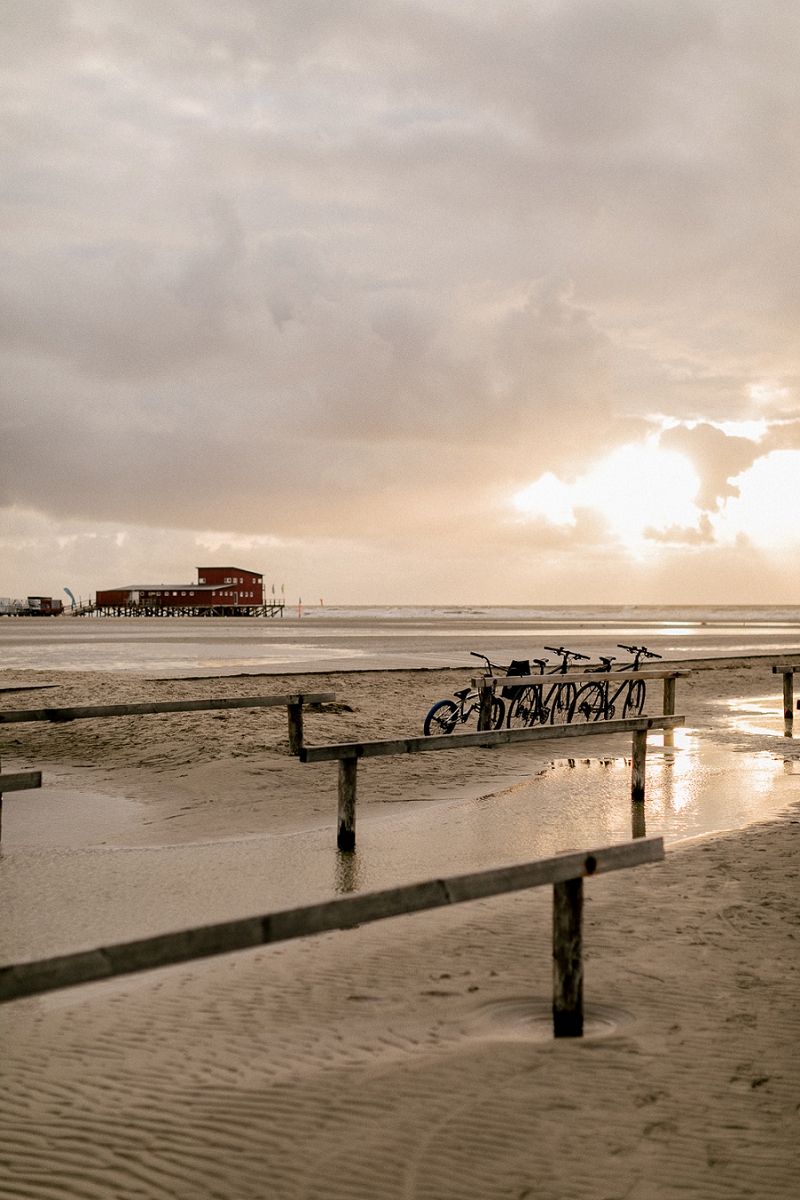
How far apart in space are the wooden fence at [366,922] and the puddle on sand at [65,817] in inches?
217

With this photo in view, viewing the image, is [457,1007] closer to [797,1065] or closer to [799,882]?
[797,1065]

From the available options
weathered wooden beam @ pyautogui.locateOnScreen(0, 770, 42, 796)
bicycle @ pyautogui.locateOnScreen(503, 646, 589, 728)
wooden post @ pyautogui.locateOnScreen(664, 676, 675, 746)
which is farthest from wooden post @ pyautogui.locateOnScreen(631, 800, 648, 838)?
wooden post @ pyautogui.locateOnScreen(664, 676, 675, 746)

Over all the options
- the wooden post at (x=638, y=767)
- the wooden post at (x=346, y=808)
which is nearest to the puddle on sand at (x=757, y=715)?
the wooden post at (x=638, y=767)

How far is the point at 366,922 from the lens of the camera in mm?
3752

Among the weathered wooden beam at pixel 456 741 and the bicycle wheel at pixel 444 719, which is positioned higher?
the weathered wooden beam at pixel 456 741

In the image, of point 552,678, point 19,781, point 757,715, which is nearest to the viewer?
point 19,781

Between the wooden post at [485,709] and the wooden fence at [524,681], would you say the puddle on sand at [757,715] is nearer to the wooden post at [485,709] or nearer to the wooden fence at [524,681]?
the wooden fence at [524,681]

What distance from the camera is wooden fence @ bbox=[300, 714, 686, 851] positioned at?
7.96 meters

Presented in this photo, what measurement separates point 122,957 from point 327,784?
8.04m

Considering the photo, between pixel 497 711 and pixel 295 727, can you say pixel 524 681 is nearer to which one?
pixel 497 711

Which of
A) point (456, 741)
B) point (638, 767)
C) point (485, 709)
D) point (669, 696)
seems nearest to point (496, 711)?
point (485, 709)

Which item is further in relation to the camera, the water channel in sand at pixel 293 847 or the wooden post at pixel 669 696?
the wooden post at pixel 669 696

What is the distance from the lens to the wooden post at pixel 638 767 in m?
9.55

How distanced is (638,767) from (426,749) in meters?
2.59
